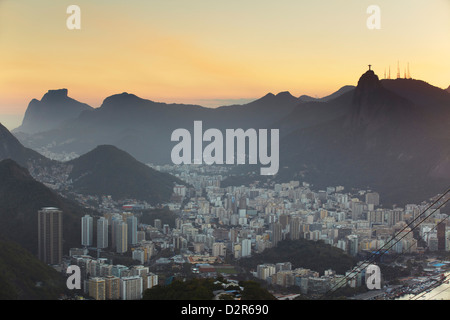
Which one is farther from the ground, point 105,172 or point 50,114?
point 50,114

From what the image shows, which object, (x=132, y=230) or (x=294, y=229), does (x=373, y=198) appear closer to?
(x=294, y=229)

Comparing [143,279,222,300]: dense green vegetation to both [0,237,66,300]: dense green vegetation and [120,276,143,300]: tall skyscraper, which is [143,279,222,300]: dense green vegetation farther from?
[120,276,143,300]: tall skyscraper

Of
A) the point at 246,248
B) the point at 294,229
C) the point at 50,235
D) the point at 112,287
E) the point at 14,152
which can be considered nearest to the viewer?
the point at 112,287

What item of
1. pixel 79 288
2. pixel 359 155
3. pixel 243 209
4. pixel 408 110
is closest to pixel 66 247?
pixel 79 288

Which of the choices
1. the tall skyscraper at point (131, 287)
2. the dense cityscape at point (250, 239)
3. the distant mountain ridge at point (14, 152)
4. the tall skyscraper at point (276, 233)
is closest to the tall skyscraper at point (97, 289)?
the dense cityscape at point (250, 239)

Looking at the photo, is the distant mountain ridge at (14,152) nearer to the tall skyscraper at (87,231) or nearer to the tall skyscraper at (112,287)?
the tall skyscraper at (87,231)

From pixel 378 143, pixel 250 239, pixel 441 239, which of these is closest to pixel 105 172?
pixel 250 239
